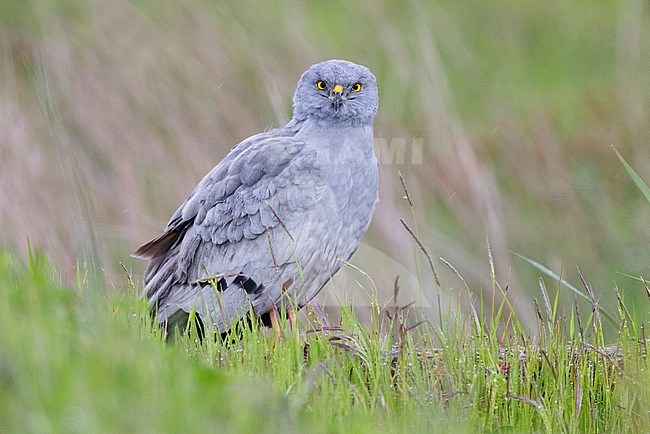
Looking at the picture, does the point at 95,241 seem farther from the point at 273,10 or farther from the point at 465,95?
the point at 465,95

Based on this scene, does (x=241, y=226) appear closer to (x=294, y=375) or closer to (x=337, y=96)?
(x=337, y=96)

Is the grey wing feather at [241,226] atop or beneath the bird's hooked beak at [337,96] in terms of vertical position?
beneath

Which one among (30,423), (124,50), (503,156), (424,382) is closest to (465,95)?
(503,156)

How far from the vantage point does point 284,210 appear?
15.4 feet

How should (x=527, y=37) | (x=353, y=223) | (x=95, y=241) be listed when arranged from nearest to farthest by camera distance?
(x=95, y=241), (x=353, y=223), (x=527, y=37)

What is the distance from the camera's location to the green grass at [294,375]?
2465 mm

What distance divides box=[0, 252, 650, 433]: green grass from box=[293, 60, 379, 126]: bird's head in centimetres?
101

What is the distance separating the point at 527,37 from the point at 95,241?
29.7ft

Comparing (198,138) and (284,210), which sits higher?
(198,138)

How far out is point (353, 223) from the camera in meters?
4.71

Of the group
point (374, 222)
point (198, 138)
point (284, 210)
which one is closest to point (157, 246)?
point (284, 210)

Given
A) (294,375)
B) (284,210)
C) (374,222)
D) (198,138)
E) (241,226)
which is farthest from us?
(198,138)

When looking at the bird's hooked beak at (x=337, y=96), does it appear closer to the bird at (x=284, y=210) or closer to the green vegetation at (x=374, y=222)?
the bird at (x=284, y=210)

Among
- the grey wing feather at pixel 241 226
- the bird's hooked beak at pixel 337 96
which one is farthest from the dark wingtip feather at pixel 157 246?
the bird's hooked beak at pixel 337 96
